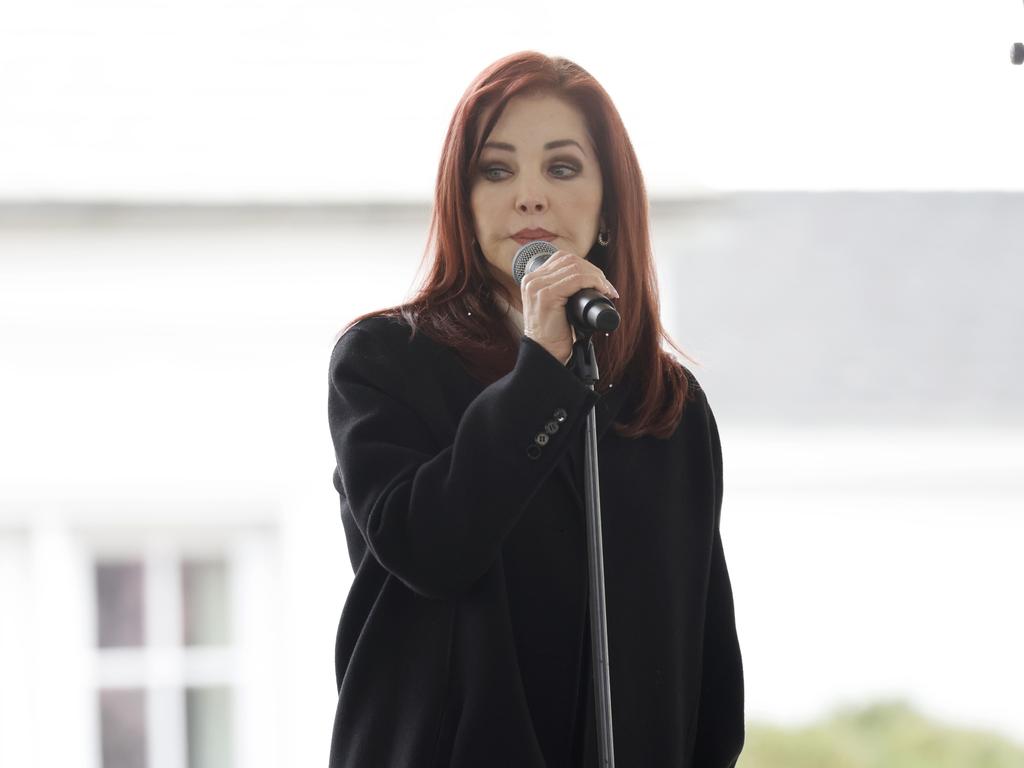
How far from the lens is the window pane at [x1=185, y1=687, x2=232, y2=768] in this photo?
4855 mm

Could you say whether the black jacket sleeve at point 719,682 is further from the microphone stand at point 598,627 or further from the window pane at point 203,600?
the window pane at point 203,600

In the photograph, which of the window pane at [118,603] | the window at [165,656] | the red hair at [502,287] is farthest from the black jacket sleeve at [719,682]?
the window pane at [118,603]

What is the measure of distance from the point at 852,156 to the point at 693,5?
87 centimetres

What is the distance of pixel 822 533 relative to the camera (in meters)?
5.45

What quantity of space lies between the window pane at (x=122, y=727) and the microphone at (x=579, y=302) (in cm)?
356

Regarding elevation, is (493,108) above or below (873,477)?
below

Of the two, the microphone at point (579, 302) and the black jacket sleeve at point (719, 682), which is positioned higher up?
the microphone at point (579, 302)

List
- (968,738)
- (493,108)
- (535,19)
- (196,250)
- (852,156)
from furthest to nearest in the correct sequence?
(968,738) → (852,156) → (535,19) → (196,250) → (493,108)

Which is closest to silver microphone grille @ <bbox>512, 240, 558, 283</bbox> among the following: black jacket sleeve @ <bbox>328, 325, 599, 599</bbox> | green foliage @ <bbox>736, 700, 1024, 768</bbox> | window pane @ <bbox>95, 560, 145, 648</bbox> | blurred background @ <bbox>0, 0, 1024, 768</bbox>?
black jacket sleeve @ <bbox>328, 325, 599, 599</bbox>

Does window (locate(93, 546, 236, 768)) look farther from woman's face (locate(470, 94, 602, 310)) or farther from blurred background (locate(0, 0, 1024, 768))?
woman's face (locate(470, 94, 602, 310))

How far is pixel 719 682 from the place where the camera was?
1846mm

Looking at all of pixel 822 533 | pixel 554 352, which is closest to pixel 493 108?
pixel 554 352

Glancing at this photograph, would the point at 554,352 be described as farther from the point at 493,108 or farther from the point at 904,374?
the point at 904,374

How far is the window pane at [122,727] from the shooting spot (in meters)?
4.83
